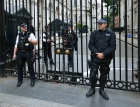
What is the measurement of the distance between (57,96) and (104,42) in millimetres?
1875

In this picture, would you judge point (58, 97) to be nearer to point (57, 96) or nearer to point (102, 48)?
point (57, 96)

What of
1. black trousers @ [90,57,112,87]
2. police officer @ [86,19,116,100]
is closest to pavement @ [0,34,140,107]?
police officer @ [86,19,116,100]

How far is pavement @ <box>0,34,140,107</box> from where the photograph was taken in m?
4.27

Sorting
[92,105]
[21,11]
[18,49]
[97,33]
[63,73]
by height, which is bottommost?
[92,105]

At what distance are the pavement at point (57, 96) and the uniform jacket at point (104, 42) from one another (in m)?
1.17

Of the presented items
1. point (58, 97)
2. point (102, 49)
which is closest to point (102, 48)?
point (102, 49)

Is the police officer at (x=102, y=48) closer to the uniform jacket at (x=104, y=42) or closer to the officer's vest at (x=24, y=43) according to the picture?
the uniform jacket at (x=104, y=42)

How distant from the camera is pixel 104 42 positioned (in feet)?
14.4

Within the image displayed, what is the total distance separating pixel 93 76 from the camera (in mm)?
4512

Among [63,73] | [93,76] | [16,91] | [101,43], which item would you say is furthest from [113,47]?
[16,91]

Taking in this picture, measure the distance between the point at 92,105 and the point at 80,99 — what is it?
43 centimetres

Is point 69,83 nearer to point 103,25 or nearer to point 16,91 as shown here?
point 16,91

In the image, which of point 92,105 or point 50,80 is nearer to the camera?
point 92,105

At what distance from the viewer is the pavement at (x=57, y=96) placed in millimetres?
4266
